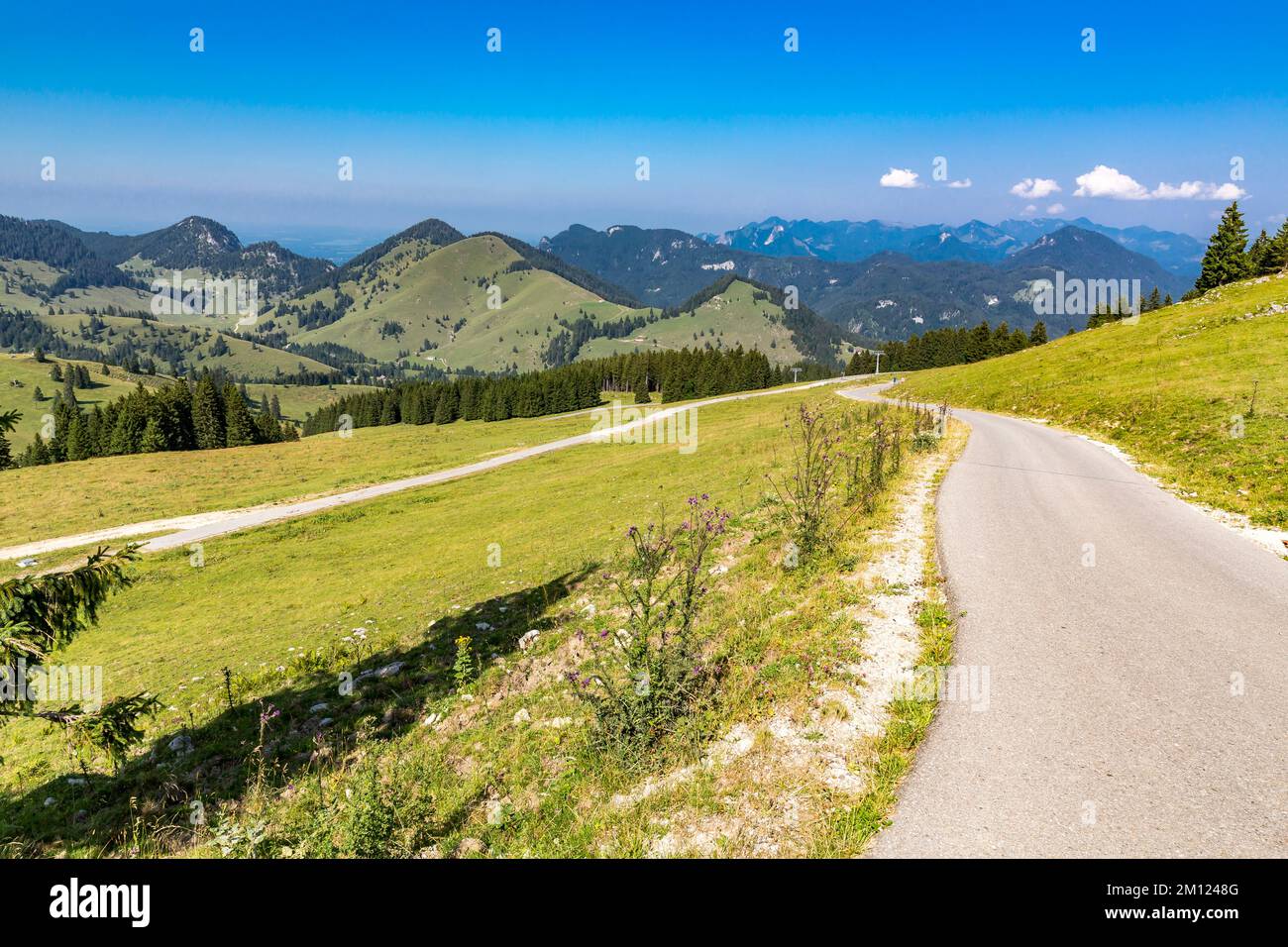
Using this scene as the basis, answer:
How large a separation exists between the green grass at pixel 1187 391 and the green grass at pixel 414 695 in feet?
43.5

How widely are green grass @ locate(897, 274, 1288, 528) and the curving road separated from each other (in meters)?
6.54

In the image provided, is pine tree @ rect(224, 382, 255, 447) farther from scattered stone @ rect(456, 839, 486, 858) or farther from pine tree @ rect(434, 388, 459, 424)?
scattered stone @ rect(456, 839, 486, 858)

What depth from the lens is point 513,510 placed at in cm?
3412

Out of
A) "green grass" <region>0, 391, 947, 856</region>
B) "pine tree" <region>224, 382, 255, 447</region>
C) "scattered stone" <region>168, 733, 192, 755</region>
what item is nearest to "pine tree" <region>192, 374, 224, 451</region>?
"pine tree" <region>224, 382, 255, 447</region>

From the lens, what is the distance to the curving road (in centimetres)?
541

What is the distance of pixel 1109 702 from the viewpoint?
7.42 metres

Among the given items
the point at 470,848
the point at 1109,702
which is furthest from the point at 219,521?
the point at 1109,702

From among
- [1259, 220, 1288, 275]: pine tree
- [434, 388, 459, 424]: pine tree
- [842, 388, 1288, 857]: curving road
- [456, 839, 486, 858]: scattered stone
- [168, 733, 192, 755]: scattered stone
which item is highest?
[1259, 220, 1288, 275]: pine tree

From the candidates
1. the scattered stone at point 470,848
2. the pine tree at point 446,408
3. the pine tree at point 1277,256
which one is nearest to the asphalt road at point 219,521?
the scattered stone at point 470,848

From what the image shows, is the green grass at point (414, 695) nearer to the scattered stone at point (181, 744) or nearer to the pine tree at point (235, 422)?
the scattered stone at point (181, 744)

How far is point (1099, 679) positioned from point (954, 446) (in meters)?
21.8

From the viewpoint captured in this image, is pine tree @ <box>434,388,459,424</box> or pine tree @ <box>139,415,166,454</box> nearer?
pine tree @ <box>139,415,166,454</box>
